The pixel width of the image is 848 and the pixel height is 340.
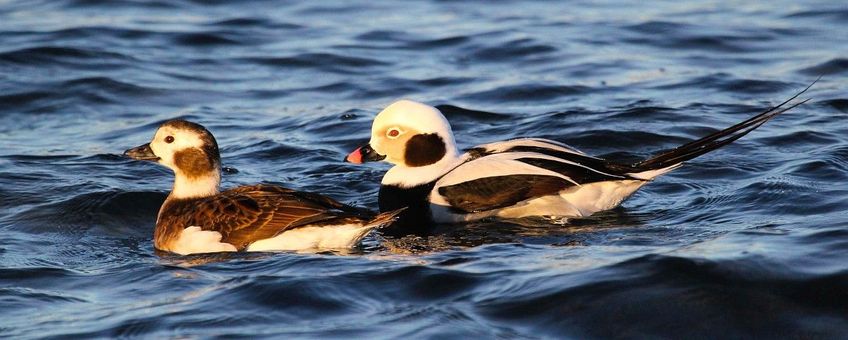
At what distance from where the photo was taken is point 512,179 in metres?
8.45

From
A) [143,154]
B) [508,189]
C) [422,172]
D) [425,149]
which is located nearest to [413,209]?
[422,172]

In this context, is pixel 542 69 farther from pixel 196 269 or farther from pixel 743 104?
pixel 196 269

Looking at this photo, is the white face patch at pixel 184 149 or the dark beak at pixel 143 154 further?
the dark beak at pixel 143 154

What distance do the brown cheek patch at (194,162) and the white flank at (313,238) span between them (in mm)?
953

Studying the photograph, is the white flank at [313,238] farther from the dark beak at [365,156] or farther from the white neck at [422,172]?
the dark beak at [365,156]

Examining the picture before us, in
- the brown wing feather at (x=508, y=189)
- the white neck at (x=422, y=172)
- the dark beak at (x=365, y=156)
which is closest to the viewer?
the brown wing feather at (x=508, y=189)

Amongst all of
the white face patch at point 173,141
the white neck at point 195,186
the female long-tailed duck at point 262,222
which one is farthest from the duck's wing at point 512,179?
the white face patch at point 173,141

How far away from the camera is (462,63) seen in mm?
14633

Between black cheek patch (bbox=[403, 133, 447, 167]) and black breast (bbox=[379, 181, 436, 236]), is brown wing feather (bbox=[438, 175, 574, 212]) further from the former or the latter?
black cheek patch (bbox=[403, 133, 447, 167])

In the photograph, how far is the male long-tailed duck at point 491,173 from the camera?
846 cm

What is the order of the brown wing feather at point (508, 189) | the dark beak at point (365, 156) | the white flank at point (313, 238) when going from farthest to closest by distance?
the dark beak at point (365, 156), the brown wing feather at point (508, 189), the white flank at point (313, 238)

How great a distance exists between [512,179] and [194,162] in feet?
6.29

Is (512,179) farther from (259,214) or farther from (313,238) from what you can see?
(259,214)

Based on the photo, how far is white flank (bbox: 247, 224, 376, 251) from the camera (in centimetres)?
780
